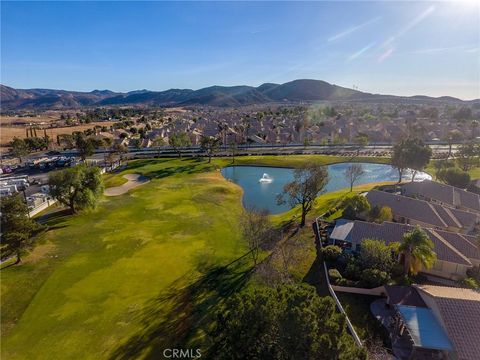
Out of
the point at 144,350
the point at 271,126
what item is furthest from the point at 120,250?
the point at 271,126

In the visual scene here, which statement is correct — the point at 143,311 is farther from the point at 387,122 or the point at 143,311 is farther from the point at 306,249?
the point at 387,122

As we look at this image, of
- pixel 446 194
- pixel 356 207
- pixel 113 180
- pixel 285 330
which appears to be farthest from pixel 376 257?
pixel 113 180

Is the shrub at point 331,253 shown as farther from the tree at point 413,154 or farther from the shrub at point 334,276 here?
the tree at point 413,154

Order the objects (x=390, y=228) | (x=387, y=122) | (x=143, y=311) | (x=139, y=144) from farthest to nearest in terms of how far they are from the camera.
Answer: (x=387, y=122), (x=139, y=144), (x=390, y=228), (x=143, y=311)

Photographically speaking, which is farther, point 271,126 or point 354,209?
point 271,126

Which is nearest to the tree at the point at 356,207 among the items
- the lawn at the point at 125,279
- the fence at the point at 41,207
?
the lawn at the point at 125,279

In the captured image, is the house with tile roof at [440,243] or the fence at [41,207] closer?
the house with tile roof at [440,243]
